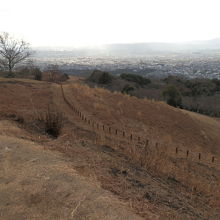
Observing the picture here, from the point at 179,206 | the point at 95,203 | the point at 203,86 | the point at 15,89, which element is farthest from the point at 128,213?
the point at 203,86

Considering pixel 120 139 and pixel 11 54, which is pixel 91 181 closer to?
pixel 120 139

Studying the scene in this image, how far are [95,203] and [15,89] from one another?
2381cm

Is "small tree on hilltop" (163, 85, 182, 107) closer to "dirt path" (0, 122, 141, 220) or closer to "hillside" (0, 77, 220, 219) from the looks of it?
"hillside" (0, 77, 220, 219)

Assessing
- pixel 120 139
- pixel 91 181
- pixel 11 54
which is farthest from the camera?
pixel 11 54

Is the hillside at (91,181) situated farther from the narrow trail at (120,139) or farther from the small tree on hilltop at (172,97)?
the small tree on hilltop at (172,97)

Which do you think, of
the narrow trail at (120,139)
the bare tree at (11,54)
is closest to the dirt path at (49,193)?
the narrow trail at (120,139)

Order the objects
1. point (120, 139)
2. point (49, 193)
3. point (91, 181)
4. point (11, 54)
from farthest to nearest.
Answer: point (11, 54) → point (120, 139) → point (91, 181) → point (49, 193)

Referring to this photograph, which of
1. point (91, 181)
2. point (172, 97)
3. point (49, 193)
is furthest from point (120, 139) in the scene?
point (172, 97)

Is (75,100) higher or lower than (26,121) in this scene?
lower

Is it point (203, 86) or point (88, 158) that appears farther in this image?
point (203, 86)

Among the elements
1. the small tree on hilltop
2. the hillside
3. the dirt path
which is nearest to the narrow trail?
the hillside

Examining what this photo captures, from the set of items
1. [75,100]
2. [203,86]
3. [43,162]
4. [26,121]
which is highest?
[43,162]

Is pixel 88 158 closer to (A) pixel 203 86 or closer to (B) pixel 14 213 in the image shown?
(B) pixel 14 213

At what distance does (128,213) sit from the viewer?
5.02 metres
